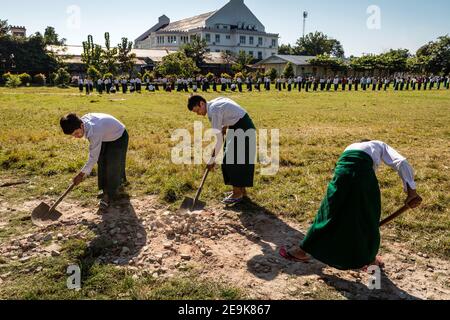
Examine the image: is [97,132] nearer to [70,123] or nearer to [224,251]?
[70,123]

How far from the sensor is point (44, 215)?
17.8 feet

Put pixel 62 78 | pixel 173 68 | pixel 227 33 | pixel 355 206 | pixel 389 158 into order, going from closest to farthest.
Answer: pixel 355 206 < pixel 389 158 < pixel 62 78 < pixel 173 68 < pixel 227 33

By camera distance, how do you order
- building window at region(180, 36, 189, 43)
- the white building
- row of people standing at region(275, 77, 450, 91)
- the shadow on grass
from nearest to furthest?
the shadow on grass → row of people standing at region(275, 77, 450, 91) → the white building → building window at region(180, 36, 189, 43)

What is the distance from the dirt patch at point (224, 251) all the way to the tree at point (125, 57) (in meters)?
45.6

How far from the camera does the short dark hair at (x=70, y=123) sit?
4.96 metres

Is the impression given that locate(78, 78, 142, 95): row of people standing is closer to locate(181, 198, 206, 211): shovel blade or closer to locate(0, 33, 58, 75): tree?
locate(0, 33, 58, 75): tree

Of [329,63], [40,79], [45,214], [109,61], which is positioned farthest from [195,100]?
[329,63]

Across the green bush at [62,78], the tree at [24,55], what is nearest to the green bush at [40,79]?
the green bush at [62,78]

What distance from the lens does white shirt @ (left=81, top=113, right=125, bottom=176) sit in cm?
528

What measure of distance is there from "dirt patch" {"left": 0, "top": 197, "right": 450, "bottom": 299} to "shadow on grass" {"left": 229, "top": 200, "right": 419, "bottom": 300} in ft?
0.03

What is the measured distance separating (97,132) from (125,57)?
46.5 meters

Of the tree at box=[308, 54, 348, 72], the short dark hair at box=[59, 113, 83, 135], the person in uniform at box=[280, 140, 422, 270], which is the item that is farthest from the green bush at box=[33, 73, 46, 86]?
the person in uniform at box=[280, 140, 422, 270]

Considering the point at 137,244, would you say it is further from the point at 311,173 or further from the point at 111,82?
the point at 111,82
